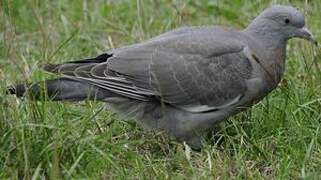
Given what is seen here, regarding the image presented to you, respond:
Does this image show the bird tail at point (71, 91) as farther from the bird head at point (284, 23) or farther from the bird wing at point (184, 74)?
the bird head at point (284, 23)

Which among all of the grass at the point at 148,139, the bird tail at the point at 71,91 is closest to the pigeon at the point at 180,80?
the bird tail at the point at 71,91

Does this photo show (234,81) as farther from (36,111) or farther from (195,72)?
(36,111)

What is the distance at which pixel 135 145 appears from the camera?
15.7 feet

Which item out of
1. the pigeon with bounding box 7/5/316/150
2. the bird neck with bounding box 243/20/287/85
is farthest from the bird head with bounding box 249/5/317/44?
the pigeon with bounding box 7/5/316/150

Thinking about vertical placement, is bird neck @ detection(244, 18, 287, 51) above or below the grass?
above

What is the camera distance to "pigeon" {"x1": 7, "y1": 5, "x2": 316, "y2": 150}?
15.7 ft

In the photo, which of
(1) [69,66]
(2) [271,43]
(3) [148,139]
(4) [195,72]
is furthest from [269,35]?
(1) [69,66]

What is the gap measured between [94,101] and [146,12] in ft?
7.14

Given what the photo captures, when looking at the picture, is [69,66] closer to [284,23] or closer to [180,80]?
[180,80]

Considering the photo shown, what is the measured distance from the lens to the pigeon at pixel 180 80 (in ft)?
15.7

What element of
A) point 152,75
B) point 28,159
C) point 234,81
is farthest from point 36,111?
point 234,81

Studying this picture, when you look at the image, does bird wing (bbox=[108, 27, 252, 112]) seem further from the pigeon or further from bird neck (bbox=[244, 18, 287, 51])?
bird neck (bbox=[244, 18, 287, 51])

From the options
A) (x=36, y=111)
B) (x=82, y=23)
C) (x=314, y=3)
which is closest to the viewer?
(x=36, y=111)

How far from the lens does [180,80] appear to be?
4805mm
